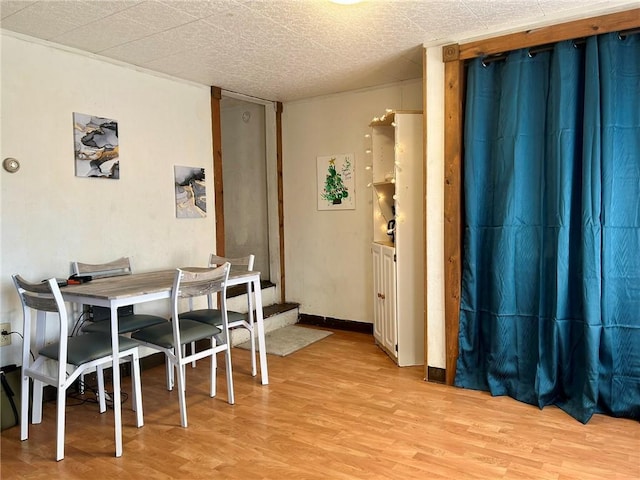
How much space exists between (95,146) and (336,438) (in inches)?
102

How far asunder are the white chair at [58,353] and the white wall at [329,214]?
2478 millimetres

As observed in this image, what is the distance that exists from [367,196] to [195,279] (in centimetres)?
228

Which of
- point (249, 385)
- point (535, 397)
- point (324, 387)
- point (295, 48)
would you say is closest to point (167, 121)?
point (295, 48)

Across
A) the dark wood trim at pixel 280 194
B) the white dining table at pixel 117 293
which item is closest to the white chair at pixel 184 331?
the white dining table at pixel 117 293

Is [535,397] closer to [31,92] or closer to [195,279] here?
[195,279]

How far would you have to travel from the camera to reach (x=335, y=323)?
482 centimetres

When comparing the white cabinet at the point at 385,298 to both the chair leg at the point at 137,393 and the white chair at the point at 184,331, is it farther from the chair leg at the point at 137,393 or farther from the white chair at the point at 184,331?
the chair leg at the point at 137,393

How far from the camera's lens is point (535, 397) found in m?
2.86

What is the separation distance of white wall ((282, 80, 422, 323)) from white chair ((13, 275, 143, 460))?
8.13 ft

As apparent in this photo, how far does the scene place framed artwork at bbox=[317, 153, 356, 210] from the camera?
4.62 metres

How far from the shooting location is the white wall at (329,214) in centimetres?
452

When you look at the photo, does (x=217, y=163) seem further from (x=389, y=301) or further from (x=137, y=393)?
(x=137, y=393)

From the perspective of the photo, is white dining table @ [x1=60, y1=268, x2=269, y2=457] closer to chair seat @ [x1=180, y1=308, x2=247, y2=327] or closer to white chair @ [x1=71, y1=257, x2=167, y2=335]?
white chair @ [x1=71, y1=257, x2=167, y2=335]

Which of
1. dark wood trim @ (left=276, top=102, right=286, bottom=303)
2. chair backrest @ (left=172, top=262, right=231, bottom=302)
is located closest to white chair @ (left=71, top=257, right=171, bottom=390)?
chair backrest @ (left=172, top=262, right=231, bottom=302)
